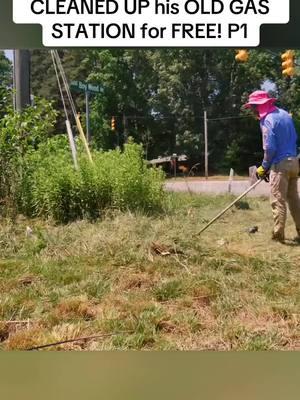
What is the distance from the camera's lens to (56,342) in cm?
314

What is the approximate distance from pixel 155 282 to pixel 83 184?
5.54 feet

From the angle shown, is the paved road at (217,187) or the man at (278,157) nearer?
the man at (278,157)

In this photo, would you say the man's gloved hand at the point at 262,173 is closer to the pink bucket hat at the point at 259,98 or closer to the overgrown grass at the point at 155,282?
the overgrown grass at the point at 155,282

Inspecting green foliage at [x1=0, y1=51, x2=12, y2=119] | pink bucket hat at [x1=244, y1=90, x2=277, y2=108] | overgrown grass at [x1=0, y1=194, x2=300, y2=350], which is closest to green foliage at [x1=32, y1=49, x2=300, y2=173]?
pink bucket hat at [x1=244, y1=90, x2=277, y2=108]

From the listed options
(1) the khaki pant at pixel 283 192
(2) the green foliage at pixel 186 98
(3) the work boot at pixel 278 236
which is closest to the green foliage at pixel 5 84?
(2) the green foliage at pixel 186 98

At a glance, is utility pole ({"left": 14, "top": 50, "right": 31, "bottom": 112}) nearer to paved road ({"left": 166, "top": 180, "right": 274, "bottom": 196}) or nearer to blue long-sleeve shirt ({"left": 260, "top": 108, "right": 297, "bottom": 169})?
paved road ({"left": 166, "top": 180, "right": 274, "bottom": 196})

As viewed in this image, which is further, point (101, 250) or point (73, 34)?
point (101, 250)

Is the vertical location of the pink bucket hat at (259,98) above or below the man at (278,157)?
above

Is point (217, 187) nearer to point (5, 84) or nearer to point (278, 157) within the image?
point (278, 157)

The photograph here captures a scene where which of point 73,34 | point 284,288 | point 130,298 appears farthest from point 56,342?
point 73,34

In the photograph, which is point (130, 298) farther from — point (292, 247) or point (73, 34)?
point (73, 34)

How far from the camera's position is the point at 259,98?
3.83 m

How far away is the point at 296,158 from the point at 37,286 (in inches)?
84.6

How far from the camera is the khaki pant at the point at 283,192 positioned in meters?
4.16
